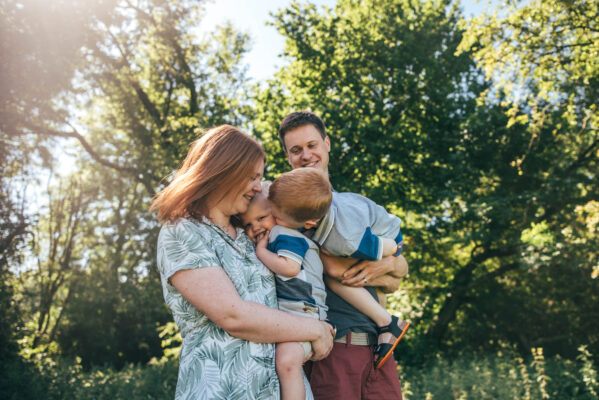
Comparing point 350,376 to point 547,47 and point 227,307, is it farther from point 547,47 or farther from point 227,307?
point 547,47

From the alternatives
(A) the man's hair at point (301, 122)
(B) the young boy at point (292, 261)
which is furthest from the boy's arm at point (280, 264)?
(A) the man's hair at point (301, 122)

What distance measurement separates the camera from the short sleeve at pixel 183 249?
166 cm

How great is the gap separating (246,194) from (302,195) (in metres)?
0.27

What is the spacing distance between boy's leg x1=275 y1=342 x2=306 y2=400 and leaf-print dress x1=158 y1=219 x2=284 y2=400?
0.03m

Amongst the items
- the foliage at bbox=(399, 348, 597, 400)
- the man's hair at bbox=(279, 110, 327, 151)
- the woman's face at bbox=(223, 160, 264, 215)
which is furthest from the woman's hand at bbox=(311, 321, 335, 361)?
the foliage at bbox=(399, 348, 597, 400)

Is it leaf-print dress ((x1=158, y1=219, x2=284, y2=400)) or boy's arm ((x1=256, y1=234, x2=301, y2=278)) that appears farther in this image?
boy's arm ((x1=256, y1=234, x2=301, y2=278))

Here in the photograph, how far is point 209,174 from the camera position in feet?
5.84

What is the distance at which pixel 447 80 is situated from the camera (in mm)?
13195

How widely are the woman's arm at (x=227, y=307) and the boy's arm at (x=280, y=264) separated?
226 millimetres

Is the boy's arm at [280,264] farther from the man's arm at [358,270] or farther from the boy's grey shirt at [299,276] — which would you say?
the man's arm at [358,270]

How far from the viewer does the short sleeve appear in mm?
1659

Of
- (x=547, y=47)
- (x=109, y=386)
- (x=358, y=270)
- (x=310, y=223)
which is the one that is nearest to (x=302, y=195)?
(x=310, y=223)

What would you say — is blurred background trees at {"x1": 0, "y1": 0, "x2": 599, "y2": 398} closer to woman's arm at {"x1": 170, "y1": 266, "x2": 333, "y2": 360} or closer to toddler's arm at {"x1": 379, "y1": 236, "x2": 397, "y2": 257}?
toddler's arm at {"x1": 379, "y1": 236, "x2": 397, "y2": 257}

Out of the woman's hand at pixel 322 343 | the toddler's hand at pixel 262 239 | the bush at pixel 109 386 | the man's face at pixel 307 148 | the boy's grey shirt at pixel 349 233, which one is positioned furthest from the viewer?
the bush at pixel 109 386
